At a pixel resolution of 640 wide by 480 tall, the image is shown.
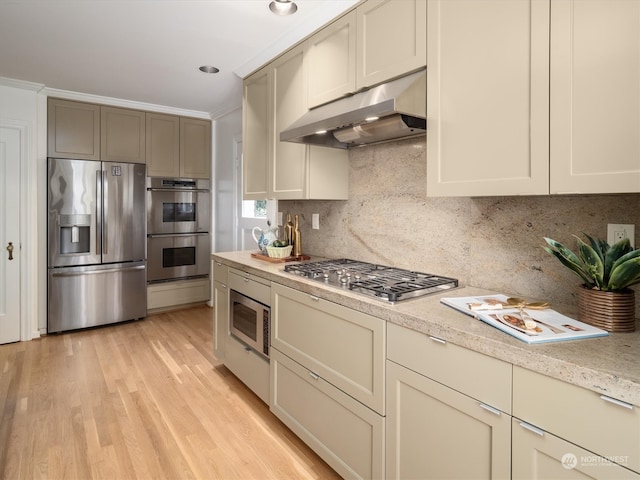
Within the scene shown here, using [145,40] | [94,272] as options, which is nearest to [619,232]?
[145,40]

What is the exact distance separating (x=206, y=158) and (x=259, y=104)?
6.95 feet

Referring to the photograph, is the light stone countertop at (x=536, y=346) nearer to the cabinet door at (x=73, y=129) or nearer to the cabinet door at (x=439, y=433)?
the cabinet door at (x=439, y=433)

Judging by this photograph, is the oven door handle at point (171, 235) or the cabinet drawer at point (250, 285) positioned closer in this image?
the cabinet drawer at point (250, 285)

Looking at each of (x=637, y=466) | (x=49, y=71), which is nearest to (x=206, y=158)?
(x=49, y=71)

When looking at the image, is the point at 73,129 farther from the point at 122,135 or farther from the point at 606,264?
the point at 606,264

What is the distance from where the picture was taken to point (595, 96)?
113 cm

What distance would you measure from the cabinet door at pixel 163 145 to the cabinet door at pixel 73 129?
531mm

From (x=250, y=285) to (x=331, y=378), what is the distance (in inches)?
36.6

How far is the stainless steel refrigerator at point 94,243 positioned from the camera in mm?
3771

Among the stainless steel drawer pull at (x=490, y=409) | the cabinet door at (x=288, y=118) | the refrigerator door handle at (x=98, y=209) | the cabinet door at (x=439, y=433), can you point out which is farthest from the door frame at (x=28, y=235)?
the stainless steel drawer pull at (x=490, y=409)

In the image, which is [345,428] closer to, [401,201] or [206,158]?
[401,201]

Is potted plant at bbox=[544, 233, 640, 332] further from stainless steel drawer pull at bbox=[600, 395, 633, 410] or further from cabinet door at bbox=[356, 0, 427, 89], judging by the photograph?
cabinet door at bbox=[356, 0, 427, 89]

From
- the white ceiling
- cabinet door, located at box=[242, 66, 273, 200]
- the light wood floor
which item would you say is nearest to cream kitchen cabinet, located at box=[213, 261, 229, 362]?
the light wood floor

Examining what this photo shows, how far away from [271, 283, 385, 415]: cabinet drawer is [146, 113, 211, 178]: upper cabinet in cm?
302
